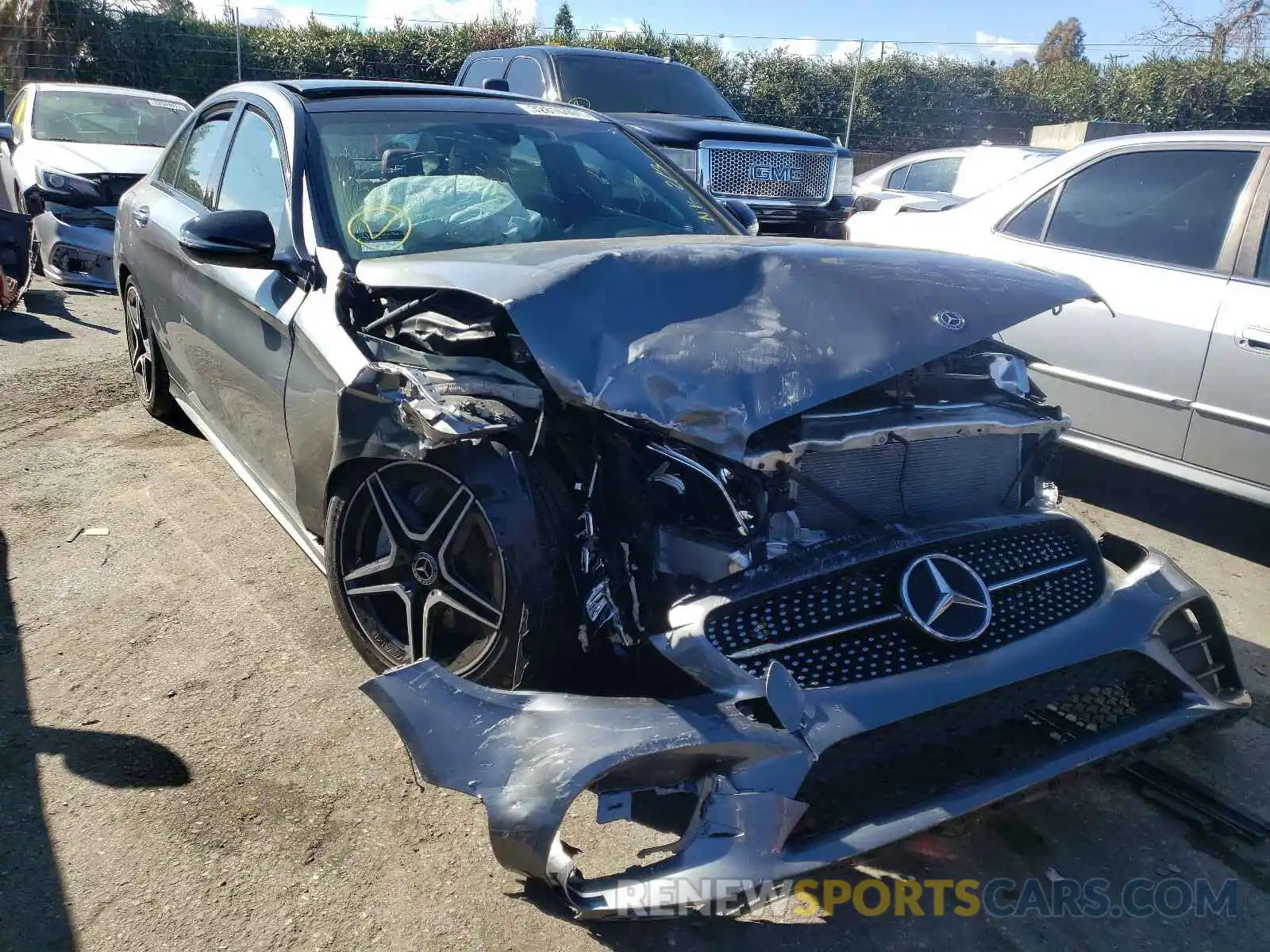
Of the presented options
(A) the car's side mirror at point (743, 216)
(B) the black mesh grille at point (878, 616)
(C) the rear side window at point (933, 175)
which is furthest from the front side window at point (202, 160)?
(C) the rear side window at point (933, 175)

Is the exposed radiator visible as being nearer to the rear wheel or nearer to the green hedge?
the rear wheel

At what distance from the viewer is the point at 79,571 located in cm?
363

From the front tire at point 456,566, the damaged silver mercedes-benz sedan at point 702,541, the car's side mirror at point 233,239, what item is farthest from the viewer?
the car's side mirror at point 233,239

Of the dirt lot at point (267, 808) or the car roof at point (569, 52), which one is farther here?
the car roof at point (569, 52)

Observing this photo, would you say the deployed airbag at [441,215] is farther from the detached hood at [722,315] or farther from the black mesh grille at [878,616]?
the black mesh grille at [878,616]

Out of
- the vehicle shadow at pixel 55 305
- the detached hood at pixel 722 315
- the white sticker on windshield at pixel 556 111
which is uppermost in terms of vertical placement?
the white sticker on windshield at pixel 556 111

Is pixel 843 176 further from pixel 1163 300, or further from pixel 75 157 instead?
pixel 75 157

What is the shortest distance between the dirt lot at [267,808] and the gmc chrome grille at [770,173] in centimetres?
472

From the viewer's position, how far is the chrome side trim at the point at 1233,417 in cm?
392

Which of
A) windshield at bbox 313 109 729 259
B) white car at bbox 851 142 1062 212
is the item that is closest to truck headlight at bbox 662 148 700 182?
white car at bbox 851 142 1062 212

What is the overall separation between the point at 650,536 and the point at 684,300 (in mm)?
581

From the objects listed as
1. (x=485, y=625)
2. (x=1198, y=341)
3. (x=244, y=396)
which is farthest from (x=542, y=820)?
(x=1198, y=341)

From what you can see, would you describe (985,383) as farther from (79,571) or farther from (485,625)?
(79,571)

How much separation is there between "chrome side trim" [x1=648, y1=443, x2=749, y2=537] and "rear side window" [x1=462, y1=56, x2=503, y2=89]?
7466 mm
